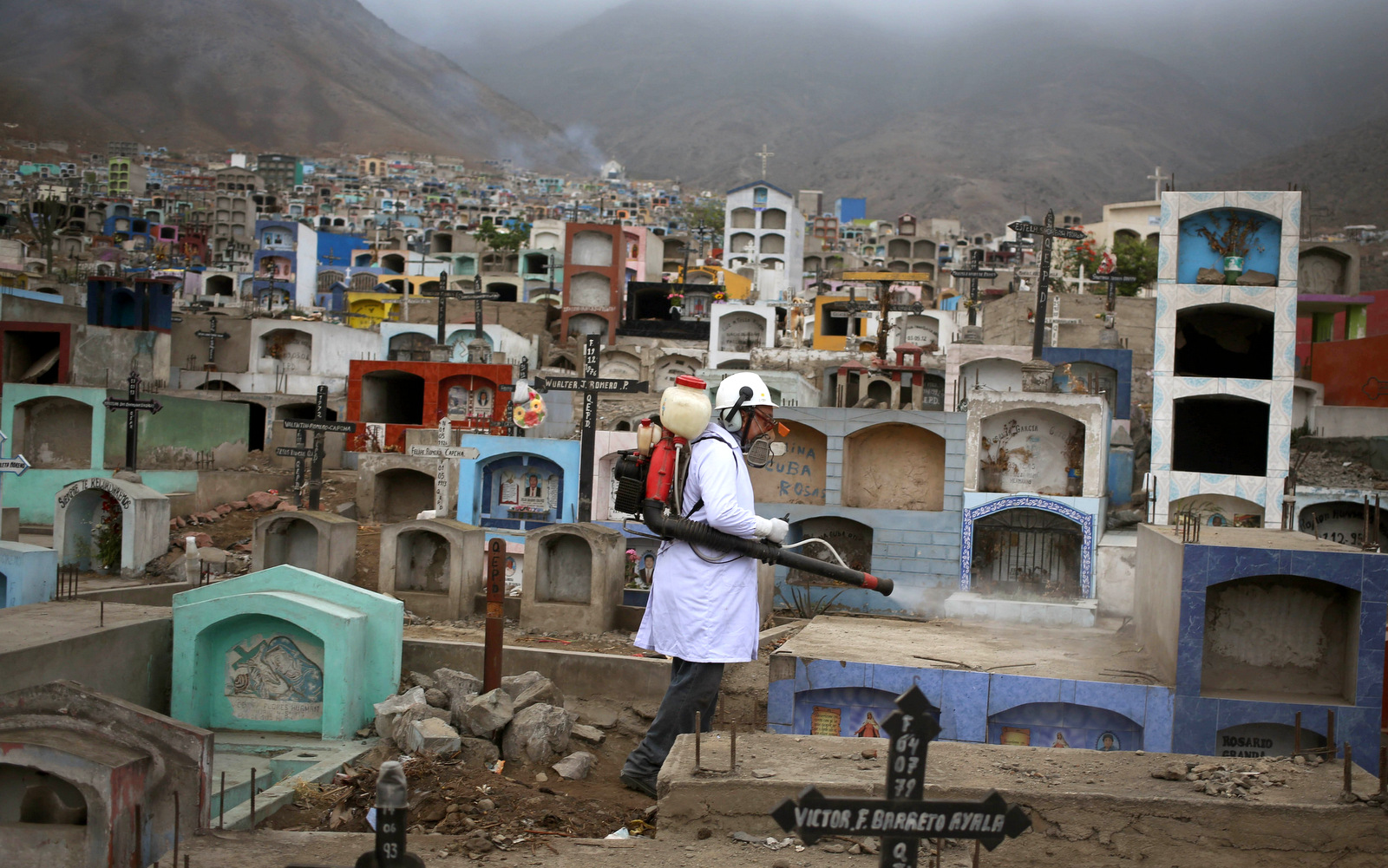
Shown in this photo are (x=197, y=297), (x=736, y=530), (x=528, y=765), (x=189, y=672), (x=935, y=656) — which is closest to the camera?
(x=736, y=530)

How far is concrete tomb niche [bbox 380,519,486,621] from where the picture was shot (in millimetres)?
18219

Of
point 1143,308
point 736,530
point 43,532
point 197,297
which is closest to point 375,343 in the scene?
point 197,297

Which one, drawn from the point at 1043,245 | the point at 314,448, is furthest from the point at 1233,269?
the point at 314,448

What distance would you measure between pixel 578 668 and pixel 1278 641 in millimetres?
8243

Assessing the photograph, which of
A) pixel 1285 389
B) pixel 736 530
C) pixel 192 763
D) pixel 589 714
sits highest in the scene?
pixel 1285 389

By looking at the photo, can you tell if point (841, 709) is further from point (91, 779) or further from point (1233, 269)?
point (1233, 269)

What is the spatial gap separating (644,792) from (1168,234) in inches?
786

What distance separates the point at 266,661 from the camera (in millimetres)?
12156

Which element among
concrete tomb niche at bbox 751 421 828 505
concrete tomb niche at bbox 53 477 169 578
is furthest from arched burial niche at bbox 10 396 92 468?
concrete tomb niche at bbox 751 421 828 505

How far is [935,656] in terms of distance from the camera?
46.2ft

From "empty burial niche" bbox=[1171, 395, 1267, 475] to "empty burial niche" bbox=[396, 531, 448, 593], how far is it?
15.5 metres

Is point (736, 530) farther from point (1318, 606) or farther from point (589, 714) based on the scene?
point (1318, 606)

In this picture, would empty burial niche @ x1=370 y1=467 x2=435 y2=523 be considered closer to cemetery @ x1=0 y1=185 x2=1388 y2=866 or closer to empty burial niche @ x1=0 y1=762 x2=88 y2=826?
cemetery @ x1=0 y1=185 x2=1388 y2=866

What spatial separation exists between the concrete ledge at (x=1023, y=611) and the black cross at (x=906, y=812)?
56.6ft
